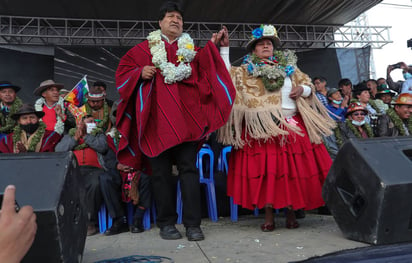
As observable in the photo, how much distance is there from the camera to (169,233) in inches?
106

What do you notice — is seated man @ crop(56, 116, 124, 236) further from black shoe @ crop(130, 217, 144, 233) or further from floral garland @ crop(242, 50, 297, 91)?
floral garland @ crop(242, 50, 297, 91)

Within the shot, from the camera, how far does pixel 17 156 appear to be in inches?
71.7

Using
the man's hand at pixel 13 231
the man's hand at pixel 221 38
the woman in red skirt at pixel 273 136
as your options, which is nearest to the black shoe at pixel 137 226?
the woman in red skirt at pixel 273 136

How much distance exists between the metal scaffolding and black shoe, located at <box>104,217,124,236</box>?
606cm

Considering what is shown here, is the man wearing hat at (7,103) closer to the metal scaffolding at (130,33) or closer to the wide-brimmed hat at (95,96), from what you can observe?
the wide-brimmed hat at (95,96)

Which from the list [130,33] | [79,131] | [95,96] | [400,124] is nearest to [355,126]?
[400,124]

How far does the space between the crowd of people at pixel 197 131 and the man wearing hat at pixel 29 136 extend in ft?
0.05

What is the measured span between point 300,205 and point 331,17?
299 inches

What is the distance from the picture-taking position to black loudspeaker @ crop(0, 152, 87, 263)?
159cm

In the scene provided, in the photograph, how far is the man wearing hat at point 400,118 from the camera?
14.6ft

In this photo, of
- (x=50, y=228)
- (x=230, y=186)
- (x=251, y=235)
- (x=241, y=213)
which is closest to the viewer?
(x=50, y=228)

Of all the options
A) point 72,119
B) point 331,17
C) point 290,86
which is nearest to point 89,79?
point 72,119

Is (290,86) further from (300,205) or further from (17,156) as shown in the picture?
(17,156)

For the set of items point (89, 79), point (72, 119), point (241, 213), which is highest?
point (89, 79)
